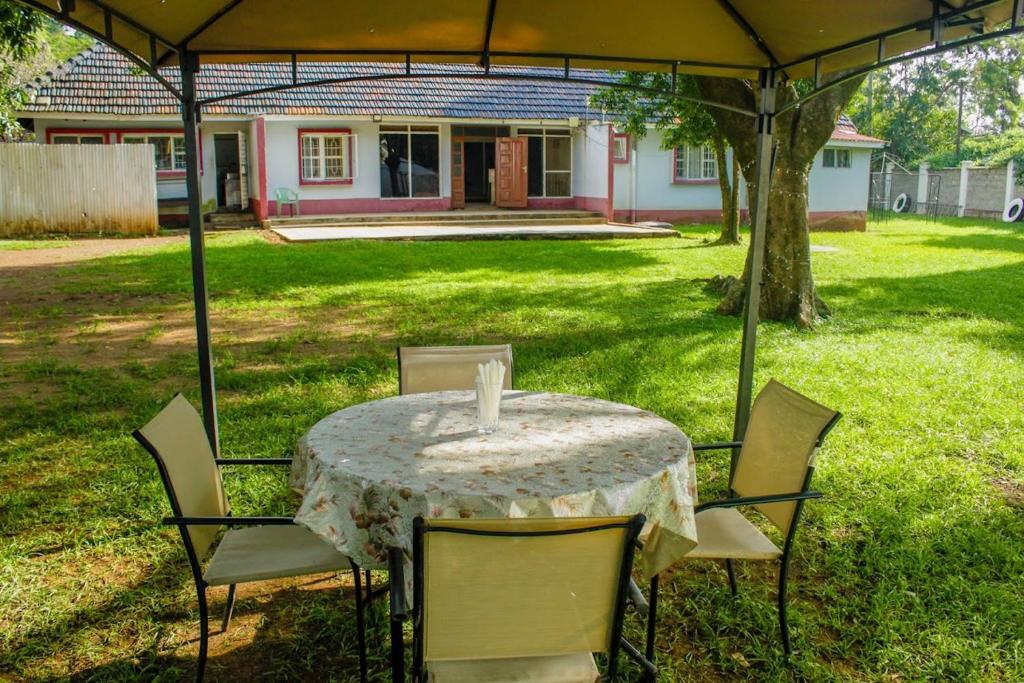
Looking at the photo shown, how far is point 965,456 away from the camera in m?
5.78

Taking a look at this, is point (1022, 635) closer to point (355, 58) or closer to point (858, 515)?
point (858, 515)

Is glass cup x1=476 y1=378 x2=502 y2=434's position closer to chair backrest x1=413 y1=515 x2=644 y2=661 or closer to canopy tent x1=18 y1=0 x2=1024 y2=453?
chair backrest x1=413 y1=515 x2=644 y2=661

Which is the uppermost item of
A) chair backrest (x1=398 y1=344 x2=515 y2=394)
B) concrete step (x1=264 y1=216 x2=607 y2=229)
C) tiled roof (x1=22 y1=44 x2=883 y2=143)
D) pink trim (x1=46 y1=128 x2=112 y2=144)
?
tiled roof (x1=22 y1=44 x2=883 y2=143)

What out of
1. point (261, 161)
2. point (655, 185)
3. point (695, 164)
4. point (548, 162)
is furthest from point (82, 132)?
point (695, 164)

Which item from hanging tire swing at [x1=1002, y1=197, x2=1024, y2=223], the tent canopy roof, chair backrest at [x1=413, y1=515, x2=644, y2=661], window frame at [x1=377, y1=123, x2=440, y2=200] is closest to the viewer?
chair backrest at [x1=413, y1=515, x2=644, y2=661]

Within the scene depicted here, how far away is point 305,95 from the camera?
896 inches

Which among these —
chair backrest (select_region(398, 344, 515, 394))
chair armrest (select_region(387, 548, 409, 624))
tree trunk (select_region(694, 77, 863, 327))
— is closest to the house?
tree trunk (select_region(694, 77, 863, 327))

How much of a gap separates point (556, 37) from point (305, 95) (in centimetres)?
1927

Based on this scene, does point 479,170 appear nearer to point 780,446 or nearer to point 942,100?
point 780,446

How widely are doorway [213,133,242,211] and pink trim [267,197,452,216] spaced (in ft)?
7.87

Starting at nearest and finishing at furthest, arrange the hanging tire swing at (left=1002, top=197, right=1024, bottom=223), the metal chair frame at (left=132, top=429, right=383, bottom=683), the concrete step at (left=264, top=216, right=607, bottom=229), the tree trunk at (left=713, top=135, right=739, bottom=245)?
the metal chair frame at (left=132, top=429, right=383, bottom=683) < the tree trunk at (left=713, top=135, right=739, bottom=245) < the concrete step at (left=264, top=216, right=607, bottom=229) < the hanging tire swing at (left=1002, top=197, right=1024, bottom=223)

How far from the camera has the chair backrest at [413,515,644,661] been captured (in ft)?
7.37

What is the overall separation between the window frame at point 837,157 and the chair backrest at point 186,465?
23600 mm

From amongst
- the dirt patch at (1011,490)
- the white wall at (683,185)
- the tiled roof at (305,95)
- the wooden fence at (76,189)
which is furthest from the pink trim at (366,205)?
the dirt patch at (1011,490)
